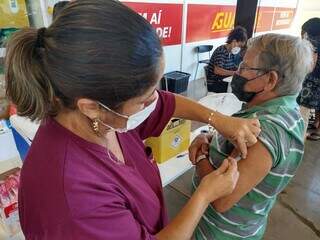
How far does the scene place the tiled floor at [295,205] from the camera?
198 centimetres

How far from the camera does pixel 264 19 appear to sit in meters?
5.71

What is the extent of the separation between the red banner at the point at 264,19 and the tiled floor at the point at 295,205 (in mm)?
3782

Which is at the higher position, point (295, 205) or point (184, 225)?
point (184, 225)

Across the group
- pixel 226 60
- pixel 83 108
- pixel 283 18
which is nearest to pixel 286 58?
pixel 83 108

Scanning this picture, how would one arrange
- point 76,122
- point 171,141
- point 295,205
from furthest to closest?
1. point 295,205
2. point 171,141
3. point 76,122

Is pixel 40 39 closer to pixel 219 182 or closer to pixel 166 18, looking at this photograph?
pixel 219 182

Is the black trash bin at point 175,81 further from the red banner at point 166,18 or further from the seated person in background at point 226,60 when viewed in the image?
the seated person in background at point 226,60

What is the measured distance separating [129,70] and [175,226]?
0.42m

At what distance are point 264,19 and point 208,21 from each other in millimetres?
1675

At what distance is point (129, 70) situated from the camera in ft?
1.72

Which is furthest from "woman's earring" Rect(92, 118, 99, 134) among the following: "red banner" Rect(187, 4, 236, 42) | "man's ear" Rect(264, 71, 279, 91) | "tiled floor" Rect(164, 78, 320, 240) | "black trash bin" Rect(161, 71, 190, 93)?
"red banner" Rect(187, 4, 236, 42)

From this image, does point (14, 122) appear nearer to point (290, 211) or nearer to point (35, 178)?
point (35, 178)

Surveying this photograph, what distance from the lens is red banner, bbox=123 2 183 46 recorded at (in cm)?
372

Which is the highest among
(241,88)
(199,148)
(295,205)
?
(241,88)
